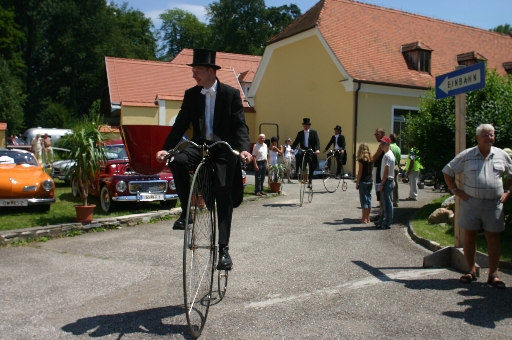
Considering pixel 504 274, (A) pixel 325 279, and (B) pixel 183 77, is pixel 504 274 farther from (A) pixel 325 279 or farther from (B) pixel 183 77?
(B) pixel 183 77

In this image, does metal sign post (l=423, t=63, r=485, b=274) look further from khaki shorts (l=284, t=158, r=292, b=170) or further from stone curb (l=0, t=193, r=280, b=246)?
khaki shorts (l=284, t=158, r=292, b=170)

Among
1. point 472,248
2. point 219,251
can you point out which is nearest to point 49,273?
point 219,251

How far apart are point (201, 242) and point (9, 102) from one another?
50388 millimetres

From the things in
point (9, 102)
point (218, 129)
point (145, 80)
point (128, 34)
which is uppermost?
point (128, 34)

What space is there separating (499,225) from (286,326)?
3.25 metres

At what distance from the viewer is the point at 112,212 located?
43.7 ft

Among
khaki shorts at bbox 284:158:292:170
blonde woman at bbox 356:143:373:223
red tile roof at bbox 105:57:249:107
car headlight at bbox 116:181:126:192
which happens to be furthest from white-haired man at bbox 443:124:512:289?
red tile roof at bbox 105:57:249:107

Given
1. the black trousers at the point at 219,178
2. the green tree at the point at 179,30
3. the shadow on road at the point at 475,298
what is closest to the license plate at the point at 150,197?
the shadow on road at the point at 475,298

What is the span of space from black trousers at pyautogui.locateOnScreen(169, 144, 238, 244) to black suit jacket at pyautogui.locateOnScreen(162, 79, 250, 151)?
23 centimetres

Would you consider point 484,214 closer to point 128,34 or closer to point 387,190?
point 387,190

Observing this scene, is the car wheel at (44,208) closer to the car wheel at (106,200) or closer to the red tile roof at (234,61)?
the car wheel at (106,200)

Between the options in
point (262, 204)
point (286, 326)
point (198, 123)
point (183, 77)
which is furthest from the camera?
point (183, 77)

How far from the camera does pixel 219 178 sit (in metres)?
5.23

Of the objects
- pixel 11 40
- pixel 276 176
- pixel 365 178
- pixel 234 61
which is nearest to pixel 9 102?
pixel 11 40
